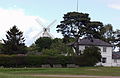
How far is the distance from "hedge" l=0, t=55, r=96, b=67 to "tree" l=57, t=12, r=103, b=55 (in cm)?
1136

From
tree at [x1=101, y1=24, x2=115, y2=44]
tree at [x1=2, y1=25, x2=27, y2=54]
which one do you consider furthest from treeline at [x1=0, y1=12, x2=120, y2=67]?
tree at [x1=101, y1=24, x2=115, y2=44]

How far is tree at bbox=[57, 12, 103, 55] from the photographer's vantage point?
9356cm

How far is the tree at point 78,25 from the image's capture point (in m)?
93.6

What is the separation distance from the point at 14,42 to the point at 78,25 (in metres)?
18.7

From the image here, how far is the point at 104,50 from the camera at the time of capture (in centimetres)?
10369

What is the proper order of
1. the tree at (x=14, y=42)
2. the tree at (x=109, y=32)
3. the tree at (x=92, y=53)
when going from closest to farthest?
the tree at (x=92, y=53)
the tree at (x=14, y=42)
the tree at (x=109, y=32)

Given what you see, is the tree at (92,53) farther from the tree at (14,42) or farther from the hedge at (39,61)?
the tree at (14,42)

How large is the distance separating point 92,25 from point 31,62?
24.8 m

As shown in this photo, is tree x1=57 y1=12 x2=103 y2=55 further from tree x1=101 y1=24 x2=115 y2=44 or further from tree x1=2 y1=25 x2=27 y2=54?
tree x1=101 y1=24 x2=115 y2=44

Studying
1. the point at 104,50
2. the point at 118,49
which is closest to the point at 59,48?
the point at 104,50

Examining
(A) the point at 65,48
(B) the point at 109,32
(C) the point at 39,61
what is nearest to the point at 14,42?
(A) the point at 65,48

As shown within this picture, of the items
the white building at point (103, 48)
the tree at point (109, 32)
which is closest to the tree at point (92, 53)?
the white building at point (103, 48)

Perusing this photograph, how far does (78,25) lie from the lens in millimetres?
94062

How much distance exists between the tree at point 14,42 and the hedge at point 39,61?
1955 centimetres
